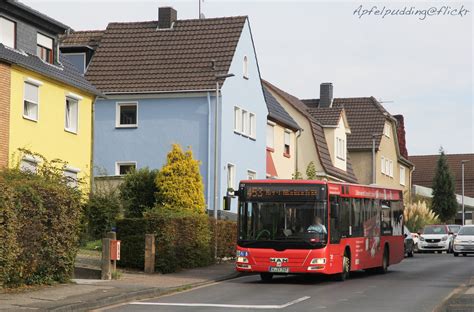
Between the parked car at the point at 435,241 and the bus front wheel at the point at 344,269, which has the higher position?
the parked car at the point at 435,241

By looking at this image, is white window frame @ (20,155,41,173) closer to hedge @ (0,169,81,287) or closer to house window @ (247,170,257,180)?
hedge @ (0,169,81,287)

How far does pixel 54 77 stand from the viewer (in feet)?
114

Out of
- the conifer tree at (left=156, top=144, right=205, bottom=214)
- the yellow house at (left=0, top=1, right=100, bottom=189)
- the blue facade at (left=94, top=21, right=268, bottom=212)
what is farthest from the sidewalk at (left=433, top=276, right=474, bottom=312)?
the blue facade at (left=94, top=21, right=268, bottom=212)

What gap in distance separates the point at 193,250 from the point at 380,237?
5.68 meters

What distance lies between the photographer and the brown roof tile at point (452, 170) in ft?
366

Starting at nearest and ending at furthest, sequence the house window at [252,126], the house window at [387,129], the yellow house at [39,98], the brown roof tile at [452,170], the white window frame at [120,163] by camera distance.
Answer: the yellow house at [39,98] → the white window frame at [120,163] → the house window at [252,126] → the house window at [387,129] → the brown roof tile at [452,170]

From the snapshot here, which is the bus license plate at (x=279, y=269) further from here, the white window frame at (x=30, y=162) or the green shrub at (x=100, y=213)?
the green shrub at (x=100, y=213)

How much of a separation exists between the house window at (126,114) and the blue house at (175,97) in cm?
4

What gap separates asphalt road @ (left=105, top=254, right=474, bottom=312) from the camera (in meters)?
19.0

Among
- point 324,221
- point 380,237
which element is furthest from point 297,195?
point 380,237

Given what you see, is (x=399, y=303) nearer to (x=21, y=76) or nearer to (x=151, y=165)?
(x=21, y=76)

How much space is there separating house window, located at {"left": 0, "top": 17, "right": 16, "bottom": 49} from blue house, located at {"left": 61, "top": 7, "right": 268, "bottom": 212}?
10.1m

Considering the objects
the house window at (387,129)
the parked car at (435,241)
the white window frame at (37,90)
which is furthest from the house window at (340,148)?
the white window frame at (37,90)

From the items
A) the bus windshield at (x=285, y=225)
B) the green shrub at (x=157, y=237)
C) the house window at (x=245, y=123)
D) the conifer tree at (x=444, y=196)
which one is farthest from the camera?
the conifer tree at (x=444, y=196)
